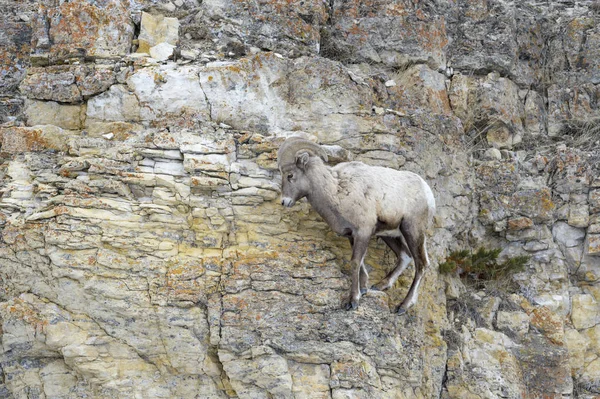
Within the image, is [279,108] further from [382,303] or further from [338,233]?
[382,303]

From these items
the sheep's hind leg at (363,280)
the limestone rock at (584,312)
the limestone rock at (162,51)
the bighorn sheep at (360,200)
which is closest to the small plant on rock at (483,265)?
the limestone rock at (584,312)

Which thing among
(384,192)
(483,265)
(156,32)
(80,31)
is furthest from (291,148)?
(483,265)

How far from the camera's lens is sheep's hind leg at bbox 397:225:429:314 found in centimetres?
795

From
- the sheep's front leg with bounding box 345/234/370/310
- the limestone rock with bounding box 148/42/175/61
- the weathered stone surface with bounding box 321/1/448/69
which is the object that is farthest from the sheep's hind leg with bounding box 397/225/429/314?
the limestone rock with bounding box 148/42/175/61

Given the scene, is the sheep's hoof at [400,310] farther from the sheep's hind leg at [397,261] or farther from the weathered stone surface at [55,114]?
the weathered stone surface at [55,114]

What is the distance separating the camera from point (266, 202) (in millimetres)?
8086

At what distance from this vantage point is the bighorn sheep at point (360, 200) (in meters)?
7.56

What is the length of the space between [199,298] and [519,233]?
534 cm

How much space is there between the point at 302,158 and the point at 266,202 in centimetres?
88

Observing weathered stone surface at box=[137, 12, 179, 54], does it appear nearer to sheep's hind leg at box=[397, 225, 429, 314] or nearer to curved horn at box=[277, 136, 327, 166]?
curved horn at box=[277, 136, 327, 166]

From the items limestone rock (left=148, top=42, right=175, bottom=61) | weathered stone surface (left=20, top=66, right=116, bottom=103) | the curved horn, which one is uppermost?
limestone rock (left=148, top=42, right=175, bottom=61)

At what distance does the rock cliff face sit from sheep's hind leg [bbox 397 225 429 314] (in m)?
0.22

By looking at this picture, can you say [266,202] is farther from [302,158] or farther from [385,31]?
[385,31]

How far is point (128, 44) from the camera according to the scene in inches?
355
